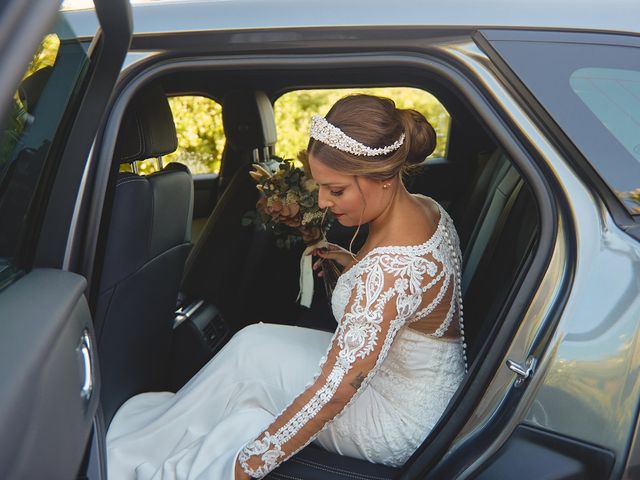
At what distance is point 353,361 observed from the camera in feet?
5.56

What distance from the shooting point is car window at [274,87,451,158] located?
3.46 meters

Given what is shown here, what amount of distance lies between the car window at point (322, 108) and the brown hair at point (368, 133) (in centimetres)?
107

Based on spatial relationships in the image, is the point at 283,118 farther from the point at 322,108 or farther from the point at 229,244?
the point at 229,244

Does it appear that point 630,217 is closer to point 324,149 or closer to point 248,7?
point 324,149

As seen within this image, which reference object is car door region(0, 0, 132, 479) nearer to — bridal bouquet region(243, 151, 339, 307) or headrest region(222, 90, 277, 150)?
bridal bouquet region(243, 151, 339, 307)

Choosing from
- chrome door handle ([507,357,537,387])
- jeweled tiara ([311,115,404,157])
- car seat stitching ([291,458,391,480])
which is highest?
jeweled tiara ([311,115,404,157])

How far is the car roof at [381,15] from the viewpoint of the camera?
1504mm

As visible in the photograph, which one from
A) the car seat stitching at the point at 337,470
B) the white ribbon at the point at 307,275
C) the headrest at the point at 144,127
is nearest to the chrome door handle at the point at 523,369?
the car seat stitching at the point at 337,470

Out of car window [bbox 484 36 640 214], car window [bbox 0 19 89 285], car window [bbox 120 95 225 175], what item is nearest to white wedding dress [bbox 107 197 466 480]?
car window [bbox 484 36 640 214]

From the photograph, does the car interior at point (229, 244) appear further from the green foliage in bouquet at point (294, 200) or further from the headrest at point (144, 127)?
the green foliage in bouquet at point (294, 200)

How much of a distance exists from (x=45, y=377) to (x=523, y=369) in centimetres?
87

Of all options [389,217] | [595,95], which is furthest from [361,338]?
[595,95]

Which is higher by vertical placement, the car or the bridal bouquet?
the car

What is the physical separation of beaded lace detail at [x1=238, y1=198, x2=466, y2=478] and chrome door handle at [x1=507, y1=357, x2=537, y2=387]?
1.10 feet
